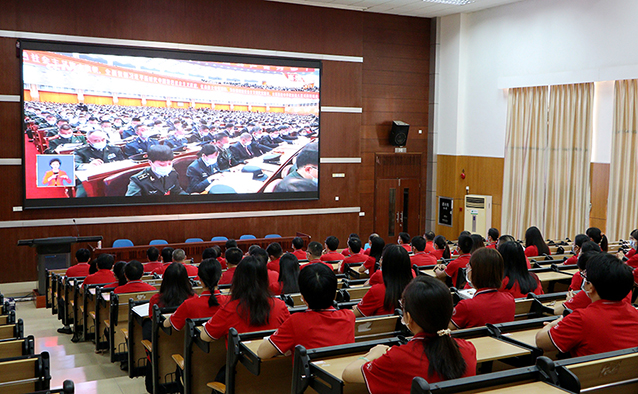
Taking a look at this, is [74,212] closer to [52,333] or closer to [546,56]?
[52,333]

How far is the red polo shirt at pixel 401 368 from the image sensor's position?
87.5 inches

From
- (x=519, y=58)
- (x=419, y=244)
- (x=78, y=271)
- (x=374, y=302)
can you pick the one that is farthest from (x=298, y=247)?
(x=519, y=58)

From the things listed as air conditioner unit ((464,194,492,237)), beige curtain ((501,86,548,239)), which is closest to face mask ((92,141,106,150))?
air conditioner unit ((464,194,492,237))

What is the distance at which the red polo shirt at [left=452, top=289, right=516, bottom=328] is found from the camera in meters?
3.37

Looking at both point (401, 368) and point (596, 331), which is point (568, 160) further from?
point (401, 368)

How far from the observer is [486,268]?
3.38 meters

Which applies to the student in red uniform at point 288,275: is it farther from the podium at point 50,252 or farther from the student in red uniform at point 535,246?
the podium at point 50,252

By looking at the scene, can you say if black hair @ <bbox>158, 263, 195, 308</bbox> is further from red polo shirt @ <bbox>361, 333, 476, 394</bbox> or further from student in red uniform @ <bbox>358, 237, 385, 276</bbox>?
red polo shirt @ <bbox>361, 333, 476, 394</bbox>

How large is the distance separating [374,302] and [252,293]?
0.93 metres

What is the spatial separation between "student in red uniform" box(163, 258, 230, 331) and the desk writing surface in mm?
1770

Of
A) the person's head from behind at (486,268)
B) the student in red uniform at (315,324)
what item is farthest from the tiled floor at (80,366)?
the person's head from behind at (486,268)

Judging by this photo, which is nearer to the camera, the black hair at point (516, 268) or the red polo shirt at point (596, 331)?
the red polo shirt at point (596, 331)

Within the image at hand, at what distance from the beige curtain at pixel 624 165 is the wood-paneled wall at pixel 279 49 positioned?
14.6ft

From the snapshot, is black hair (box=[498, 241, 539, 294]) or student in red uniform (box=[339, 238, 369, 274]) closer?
black hair (box=[498, 241, 539, 294])
